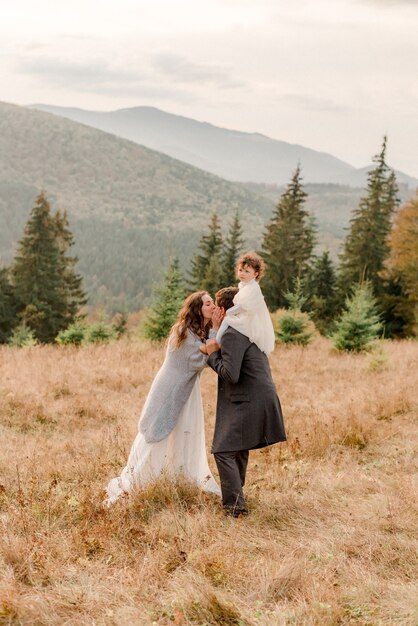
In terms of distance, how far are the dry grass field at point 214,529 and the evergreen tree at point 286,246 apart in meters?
27.4

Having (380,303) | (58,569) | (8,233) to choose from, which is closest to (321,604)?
(58,569)

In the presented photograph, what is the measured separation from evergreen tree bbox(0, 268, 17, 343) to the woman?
3402 cm

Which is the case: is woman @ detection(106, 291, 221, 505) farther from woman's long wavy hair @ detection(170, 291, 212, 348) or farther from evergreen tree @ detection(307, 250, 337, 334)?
evergreen tree @ detection(307, 250, 337, 334)

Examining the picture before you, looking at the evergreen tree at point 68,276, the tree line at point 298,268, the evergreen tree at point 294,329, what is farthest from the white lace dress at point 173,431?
the evergreen tree at point 68,276

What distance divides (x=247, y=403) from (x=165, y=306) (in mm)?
13414

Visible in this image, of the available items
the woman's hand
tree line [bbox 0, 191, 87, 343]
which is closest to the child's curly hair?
the woman's hand

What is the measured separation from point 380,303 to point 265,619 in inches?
1216

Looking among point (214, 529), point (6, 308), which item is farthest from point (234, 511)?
point (6, 308)

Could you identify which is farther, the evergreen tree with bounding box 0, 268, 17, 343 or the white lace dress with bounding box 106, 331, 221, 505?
the evergreen tree with bounding box 0, 268, 17, 343

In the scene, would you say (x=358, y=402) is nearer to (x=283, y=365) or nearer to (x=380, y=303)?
(x=283, y=365)

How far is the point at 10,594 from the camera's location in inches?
149

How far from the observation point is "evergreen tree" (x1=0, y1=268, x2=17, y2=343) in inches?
1511

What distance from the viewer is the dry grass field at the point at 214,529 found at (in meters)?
3.88

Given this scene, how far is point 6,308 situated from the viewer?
127 feet
